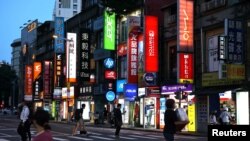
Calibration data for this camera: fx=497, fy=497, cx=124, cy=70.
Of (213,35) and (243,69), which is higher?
(213,35)

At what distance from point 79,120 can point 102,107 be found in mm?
29458

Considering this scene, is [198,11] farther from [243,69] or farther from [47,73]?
[47,73]

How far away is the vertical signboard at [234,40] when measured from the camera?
31.8 m

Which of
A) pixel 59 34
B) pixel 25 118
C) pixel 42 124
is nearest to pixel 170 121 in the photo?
pixel 42 124

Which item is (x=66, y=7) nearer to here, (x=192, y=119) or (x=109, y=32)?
(x=109, y=32)

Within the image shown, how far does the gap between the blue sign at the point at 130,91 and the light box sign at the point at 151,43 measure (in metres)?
4.13

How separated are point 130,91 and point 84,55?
Answer: 15190 millimetres

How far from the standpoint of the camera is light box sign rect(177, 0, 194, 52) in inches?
1436

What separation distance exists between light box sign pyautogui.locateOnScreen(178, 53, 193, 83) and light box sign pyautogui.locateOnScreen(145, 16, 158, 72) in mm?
4954

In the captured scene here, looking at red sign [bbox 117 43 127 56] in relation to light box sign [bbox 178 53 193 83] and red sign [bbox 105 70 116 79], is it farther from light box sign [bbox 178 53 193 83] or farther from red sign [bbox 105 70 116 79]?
light box sign [bbox 178 53 193 83]

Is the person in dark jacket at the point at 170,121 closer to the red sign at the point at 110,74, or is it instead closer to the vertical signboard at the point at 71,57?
the red sign at the point at 110,74

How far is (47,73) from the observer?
7688cm

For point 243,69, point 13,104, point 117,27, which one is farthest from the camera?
point 13,104

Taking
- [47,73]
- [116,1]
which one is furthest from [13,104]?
[116,1]
